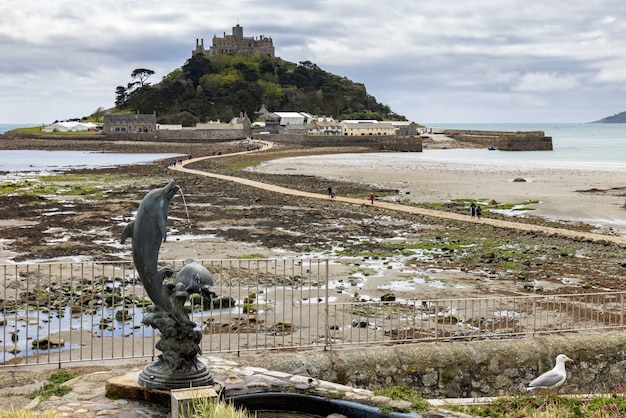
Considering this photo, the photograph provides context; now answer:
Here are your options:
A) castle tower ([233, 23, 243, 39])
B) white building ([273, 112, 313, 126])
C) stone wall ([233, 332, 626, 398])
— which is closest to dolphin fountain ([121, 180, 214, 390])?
stone wall ([233, 332, 626, 398])

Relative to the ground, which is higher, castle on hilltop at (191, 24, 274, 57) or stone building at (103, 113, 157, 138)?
castle on hilltop at (191, 24, 274, 57)

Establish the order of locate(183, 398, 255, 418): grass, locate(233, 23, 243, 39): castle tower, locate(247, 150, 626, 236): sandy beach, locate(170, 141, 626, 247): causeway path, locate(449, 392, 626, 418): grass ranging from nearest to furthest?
locate(183, 398, 255, 418): grass → locate(449, 392, 626, 418): grass → locate(170, 141, 626, 247): causeway path → locate(247, 150, 626, 236): sandy beach → locate(233, 23, 243, 39): castle tower

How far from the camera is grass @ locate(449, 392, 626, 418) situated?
8133 millimetres

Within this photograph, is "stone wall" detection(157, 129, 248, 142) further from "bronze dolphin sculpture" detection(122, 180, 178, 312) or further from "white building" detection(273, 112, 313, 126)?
"bronze dolphin sculpture" detection(122, 180, 178, 312)

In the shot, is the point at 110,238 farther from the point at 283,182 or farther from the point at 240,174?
the point at 240,174

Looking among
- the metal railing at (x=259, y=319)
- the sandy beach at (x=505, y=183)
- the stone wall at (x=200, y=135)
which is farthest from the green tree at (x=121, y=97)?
the metal railing at (x=259, y=319)

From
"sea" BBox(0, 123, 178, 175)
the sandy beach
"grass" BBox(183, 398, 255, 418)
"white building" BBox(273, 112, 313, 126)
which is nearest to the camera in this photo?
"grass" BBox(183, 398, 255, 418)

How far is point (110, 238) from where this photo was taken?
2667 centimetres

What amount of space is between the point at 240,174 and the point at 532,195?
21010 mm

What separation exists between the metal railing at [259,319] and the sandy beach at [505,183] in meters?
17.0

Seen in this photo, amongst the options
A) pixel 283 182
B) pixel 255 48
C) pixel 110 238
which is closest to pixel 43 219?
pixel 110 238

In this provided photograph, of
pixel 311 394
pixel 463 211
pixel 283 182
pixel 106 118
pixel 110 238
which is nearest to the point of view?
pixel 311 394

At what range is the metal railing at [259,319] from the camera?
452 inches

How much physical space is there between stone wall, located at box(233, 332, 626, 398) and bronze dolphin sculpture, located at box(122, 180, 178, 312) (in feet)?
6.27
